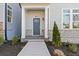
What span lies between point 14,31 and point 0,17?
4.83 m

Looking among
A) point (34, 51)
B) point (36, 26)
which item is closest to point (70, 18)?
point (36, 26)

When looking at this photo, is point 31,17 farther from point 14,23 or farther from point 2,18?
point 2,18

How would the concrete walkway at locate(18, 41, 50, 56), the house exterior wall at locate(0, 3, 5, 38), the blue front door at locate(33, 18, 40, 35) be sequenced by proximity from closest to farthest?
the concrete walkway at locate(18, 41, 50, 56), the house exterior wall at locate(0, 3, 5, 38), the blue front door at locate(33, 18, 40, 35)

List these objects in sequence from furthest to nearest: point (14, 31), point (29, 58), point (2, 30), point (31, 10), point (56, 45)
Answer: point (14, 31)
point (31, 10)
point (2, 30)
point (56, 45)
point (29, 58)

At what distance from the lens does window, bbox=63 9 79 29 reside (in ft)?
64.9

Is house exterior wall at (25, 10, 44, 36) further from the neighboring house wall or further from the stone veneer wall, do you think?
the stone veneer wall

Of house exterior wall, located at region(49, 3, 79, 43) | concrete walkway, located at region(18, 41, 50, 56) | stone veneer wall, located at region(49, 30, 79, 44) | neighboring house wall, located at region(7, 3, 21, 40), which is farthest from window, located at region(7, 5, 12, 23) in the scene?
concrete walkway, located at region(18, 41, 50, 56)

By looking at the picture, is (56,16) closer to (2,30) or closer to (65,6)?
(65,6)

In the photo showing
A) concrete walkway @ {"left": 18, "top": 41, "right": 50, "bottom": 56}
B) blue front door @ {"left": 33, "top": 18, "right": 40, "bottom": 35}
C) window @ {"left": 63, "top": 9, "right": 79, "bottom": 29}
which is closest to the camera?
concrete walkway @ {"left": 18, "top": 41, "right": 50, "bottom": 56}

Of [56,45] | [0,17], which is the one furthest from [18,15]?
[56,45]

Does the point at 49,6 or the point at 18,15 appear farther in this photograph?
the point at 18,15

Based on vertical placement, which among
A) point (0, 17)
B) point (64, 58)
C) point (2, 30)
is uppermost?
point (0, 17)

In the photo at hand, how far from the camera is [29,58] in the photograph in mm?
10164

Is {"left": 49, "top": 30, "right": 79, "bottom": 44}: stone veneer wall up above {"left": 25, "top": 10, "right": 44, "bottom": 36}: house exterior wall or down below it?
below
